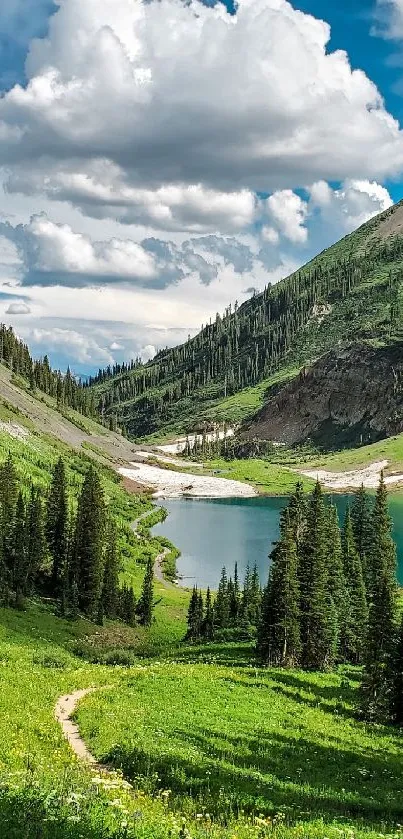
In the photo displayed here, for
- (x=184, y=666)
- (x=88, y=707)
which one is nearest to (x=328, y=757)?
(x=88, y=707)

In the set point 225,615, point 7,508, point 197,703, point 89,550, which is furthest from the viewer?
point 89,550

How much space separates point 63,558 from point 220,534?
71.0m

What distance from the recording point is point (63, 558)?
86.1m

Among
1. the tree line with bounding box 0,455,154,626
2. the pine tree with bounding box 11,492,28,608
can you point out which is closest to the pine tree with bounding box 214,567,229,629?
the tree line with bounding box 0,455,154,626

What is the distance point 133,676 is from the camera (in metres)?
37.4

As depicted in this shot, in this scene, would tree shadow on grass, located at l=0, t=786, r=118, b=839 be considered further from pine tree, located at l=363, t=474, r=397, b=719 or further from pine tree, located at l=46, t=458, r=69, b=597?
pine tree, located at l=46, t=458, r=69, b=597

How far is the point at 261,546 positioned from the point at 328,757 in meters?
114

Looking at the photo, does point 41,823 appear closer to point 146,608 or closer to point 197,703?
point 197,703

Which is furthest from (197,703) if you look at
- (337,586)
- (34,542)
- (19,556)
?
(34,542)

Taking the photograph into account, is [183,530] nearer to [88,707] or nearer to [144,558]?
[144,558]

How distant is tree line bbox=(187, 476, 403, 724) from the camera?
127 ft

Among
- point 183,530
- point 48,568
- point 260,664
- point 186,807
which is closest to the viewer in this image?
point 186,807

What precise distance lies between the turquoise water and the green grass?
7603 cm

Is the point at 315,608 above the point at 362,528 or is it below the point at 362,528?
below
